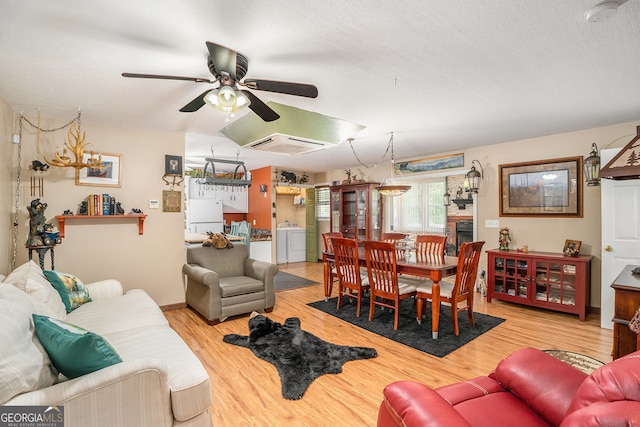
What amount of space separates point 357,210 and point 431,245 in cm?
249

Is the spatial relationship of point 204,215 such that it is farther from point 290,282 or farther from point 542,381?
point 542,381

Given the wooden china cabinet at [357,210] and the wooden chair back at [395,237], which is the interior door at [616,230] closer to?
the wooden chair back at [395,237]

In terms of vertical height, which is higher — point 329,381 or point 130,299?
point 130,299

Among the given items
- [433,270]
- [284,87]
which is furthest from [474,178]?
[284,87]

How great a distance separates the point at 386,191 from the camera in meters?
4.11

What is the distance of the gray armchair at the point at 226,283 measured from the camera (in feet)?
11.5

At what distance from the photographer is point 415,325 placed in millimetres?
3467

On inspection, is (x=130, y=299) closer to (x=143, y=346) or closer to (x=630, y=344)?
(x=143, y=346)

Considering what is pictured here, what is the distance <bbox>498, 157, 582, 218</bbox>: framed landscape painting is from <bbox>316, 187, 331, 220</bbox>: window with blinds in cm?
405

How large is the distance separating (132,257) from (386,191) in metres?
3.38

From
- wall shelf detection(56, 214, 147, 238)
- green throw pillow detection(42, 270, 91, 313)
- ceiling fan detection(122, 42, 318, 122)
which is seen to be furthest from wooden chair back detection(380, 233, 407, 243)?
green throw pillow detection(42, 270, 91, 313)

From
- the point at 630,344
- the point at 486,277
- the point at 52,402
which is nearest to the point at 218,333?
the point at 52,402

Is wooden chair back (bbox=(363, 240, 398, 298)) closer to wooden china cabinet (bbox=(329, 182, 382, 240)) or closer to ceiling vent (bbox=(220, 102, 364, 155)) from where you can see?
ceiling vent (bbox=(220, 102, 364, 155))

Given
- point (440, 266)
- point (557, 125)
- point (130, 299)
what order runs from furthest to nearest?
point (557, 125)
point (440, 266)
point (130, 299)
